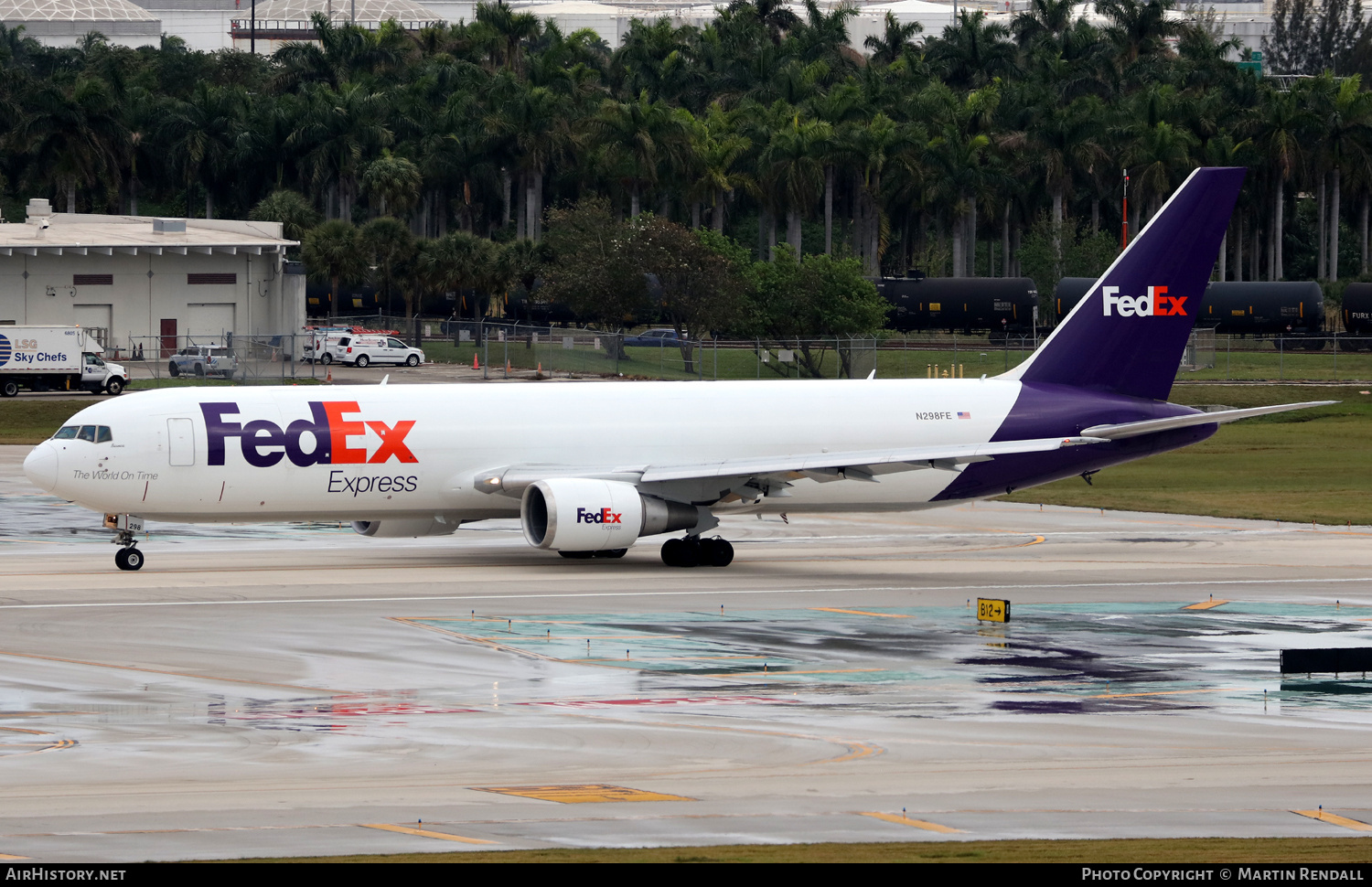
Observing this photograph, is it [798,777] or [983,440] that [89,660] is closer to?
[798,777]

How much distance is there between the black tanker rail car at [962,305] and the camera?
5039 inches

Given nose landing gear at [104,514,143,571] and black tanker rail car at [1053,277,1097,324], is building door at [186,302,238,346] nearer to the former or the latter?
black tanker rail car at [1053,277,1097,324]

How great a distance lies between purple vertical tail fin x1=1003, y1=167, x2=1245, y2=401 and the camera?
44.5 metres

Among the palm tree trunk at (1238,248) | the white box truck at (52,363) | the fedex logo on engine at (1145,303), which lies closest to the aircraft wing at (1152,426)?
the fedex logo on engine at (1145,303)

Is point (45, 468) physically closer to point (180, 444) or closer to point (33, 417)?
point (180, 444)

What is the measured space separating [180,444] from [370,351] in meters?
73.0

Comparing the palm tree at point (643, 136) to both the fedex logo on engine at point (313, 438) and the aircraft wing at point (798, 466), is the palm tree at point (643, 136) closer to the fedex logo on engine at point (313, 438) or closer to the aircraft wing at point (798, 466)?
the aircraft wing at point (798, 466)

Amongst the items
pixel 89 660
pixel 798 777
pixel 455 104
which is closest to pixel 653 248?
pixel 455 104

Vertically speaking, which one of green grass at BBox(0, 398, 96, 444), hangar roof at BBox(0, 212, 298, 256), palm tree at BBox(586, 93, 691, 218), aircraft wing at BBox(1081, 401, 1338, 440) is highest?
palm tree at BBox(586, 93, 691, 218)

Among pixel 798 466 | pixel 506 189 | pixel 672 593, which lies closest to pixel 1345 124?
pixel 506 189

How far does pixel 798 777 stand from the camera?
65.5 ft

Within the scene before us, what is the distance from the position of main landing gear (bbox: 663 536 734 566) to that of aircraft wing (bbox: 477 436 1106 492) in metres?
1.70

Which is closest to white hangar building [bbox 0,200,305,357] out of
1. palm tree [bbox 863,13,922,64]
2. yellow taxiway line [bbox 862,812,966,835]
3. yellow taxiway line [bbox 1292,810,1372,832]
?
palm tree [bbox 863,13,922,64]

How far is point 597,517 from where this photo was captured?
128ft
